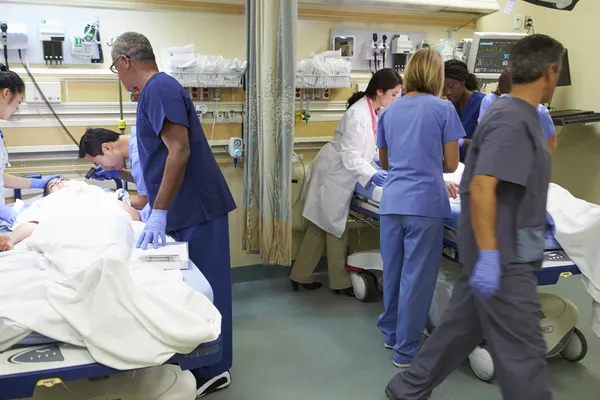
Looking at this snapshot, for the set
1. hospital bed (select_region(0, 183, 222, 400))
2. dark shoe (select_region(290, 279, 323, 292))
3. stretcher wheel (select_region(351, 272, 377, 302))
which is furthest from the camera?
dark shoe (select_region(290, 279, 323, 292))

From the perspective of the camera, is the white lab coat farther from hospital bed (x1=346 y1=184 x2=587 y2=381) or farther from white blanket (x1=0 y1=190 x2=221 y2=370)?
white blanket (x1=0 y1=190 x2=221 y2=370)

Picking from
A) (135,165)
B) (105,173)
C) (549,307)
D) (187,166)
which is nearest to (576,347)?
(549,307)

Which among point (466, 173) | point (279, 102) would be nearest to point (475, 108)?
point (279, 102)

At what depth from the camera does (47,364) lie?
52.6 inches

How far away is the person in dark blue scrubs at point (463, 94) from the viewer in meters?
3.51

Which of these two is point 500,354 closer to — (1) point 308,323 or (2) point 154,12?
(1) point 308,323

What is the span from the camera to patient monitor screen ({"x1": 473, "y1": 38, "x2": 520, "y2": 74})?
152 inches

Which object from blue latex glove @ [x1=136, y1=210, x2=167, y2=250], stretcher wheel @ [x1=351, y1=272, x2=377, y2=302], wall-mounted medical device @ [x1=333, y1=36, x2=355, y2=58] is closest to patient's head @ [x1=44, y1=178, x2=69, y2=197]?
blue latex glove @ [x1=136, y1=210, x2=167, y2=250]

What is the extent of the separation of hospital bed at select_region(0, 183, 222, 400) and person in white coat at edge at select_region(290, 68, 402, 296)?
1.90 metres

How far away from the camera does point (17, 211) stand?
276 cm

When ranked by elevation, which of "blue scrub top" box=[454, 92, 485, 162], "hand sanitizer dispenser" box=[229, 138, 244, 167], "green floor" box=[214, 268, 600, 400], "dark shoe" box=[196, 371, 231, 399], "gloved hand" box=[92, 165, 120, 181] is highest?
"blue scrub top" box=[454, 92, 485, 162]

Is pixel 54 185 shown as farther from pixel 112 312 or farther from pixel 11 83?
pixel 112 312

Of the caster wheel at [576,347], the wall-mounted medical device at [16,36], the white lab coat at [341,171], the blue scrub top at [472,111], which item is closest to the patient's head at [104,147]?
the wall-mounted medical device at [16,36]

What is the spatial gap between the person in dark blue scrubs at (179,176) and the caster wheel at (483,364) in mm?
1176
